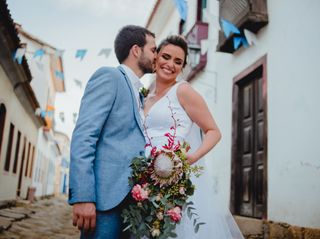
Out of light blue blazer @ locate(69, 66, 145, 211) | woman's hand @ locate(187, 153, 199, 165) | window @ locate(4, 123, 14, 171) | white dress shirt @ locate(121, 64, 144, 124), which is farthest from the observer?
window @ locate(4, 123, 14, 171)

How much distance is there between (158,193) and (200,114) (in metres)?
0.74

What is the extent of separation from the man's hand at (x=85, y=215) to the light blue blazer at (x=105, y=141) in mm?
32

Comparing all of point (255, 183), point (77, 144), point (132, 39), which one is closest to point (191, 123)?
point (132, 39)

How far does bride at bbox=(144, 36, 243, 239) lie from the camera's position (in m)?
2.45

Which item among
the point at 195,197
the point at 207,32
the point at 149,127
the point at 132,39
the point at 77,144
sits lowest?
the point at 195,197

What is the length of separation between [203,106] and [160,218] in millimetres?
892

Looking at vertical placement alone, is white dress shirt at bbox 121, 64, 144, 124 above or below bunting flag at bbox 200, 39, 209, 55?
below

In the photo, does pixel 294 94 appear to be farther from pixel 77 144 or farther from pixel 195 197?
pixel 77 144

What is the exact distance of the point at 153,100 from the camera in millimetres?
2916

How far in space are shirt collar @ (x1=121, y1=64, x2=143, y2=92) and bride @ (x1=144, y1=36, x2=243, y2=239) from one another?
24cm

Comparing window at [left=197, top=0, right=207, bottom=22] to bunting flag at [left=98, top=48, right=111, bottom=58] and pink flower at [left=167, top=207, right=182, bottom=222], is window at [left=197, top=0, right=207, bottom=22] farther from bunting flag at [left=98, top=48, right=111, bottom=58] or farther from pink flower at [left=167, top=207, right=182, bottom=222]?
pink flower at [left=167, top=207, right=182, bottom=222]

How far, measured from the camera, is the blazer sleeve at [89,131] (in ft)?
6.68

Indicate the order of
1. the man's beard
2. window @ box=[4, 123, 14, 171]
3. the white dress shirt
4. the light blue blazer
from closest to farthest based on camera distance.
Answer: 1. the light blue blazer
2. the white dress shirt
3. the man's beard
4. window @ box=[4, 123, 14, 171]

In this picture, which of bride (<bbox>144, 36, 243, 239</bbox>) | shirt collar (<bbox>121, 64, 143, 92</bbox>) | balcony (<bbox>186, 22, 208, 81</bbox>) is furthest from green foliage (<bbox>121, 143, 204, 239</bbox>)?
balcony (<bbox>186, 22, 208, 81</bbox>)
